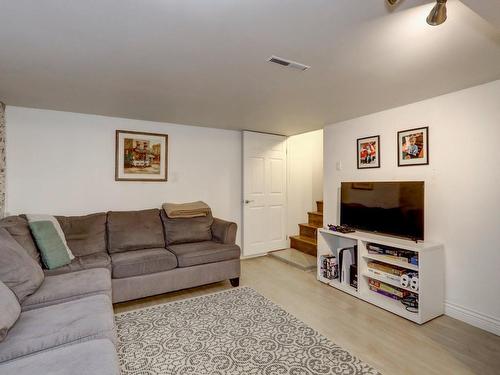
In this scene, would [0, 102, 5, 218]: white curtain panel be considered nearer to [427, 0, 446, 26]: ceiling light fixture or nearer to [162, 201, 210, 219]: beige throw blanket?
[162, 201, 210, 219]: beige throw blanket

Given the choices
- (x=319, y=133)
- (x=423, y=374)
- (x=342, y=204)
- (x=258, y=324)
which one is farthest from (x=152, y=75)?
(x=319, y=133)

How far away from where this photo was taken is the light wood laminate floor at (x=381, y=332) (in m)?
1.89

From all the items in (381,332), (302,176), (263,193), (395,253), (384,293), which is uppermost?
(302,176)

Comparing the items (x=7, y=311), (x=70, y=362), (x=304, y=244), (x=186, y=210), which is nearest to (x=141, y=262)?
(x=186, y=210)

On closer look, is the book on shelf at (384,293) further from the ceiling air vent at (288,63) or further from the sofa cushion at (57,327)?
the sofa cushion at (57,327)

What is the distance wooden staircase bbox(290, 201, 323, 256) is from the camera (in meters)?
4.52

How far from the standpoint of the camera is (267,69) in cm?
204

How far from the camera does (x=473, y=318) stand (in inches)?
95.0

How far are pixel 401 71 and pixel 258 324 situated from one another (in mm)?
2346

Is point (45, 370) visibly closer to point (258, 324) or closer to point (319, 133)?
point (258, 324)

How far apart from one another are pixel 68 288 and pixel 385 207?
2990 millimetres

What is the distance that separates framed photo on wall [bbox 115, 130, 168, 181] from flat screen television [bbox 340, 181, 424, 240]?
250 centimetres

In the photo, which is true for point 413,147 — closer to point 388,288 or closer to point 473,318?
point 388,288

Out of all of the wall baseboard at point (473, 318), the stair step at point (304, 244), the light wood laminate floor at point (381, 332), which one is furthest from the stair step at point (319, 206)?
the wall baseboard at point (473, 318)
